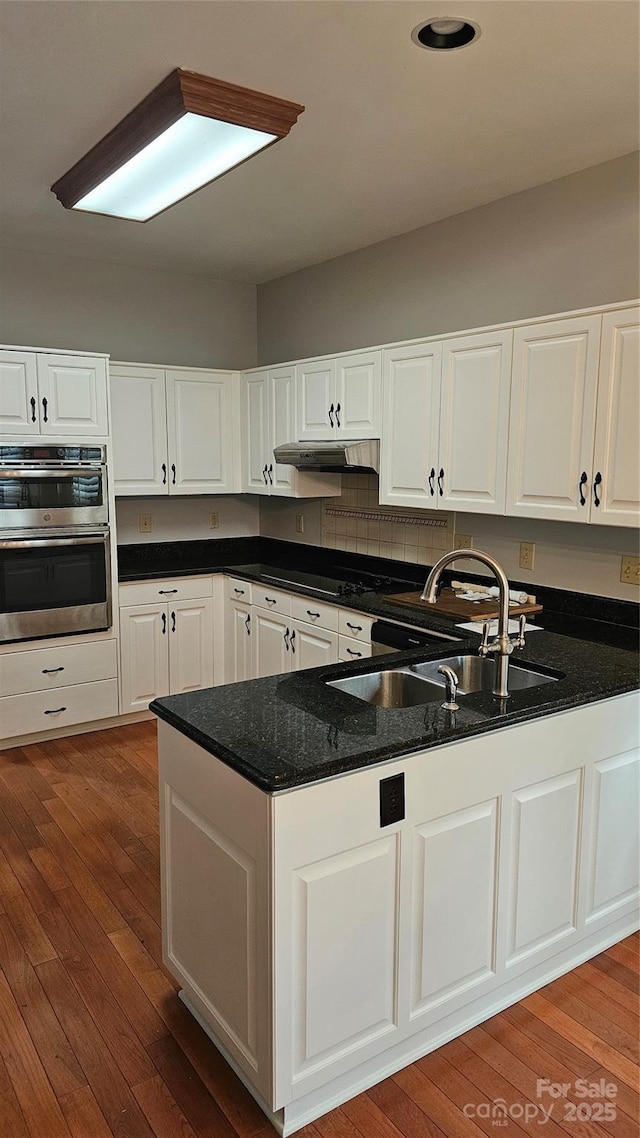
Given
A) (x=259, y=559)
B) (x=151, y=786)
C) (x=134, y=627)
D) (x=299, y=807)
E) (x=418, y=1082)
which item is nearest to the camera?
(x=299, y=807)

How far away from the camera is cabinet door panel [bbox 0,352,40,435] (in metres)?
3.88

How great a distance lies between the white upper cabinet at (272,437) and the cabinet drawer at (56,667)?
1.36 meters

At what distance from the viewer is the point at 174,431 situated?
15.4 feet

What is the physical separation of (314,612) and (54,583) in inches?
55.5

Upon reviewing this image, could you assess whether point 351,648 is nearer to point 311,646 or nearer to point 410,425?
point 311,646

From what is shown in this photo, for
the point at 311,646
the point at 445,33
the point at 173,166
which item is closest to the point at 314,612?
the point at 311,646

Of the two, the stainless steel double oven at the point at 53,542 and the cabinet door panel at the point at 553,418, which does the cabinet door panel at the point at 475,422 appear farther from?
the stainless steel double oven at the point at 53,542

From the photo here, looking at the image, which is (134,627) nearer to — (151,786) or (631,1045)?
(151,786)

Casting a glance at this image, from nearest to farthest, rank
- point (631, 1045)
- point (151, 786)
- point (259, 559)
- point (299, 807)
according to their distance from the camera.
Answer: point (299, 807) < point (631, 1045) < point (151, 786) < point (259, 559)

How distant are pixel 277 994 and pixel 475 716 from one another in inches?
31.6

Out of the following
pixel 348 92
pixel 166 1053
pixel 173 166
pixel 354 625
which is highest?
pixel 348 92

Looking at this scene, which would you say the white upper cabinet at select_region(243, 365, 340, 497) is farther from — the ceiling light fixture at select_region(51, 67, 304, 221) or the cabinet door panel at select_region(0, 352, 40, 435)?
the ceiling light fixture at select_region(51, 67, 304, 221)

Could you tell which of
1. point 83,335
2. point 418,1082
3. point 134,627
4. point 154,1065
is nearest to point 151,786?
point 134,627

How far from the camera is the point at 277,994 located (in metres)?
1.69
